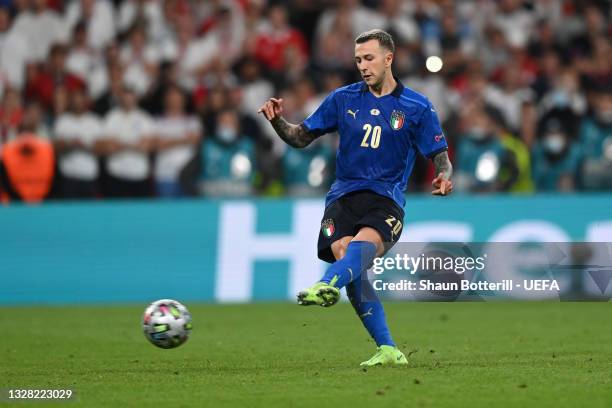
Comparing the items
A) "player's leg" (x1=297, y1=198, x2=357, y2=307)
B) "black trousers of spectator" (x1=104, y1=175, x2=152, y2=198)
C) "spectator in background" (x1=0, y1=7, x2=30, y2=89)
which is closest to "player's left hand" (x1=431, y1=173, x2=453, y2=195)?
"player's leg" (x1=297, y1=198, x2=357, y2=307)

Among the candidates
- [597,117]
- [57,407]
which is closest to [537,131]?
[597,117]

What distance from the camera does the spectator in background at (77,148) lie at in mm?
17719

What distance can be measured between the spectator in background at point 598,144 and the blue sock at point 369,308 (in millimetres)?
8861

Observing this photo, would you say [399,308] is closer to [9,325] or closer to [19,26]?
[9,325]

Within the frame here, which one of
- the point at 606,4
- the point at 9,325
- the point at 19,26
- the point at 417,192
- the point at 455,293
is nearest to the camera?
the point at 455,293

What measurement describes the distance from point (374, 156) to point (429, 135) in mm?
456

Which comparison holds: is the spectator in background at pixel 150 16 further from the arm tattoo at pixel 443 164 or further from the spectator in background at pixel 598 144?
the arm tattoo at pixel 443 164

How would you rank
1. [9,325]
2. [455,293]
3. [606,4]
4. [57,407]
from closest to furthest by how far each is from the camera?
[57,407], [455,293], [9,325], [606,4]

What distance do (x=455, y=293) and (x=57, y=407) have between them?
3.91 metres

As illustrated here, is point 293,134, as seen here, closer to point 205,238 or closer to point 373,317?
point 373,317

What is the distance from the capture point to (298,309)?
52.4 feet

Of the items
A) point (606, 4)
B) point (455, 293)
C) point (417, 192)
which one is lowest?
point (455, 293)

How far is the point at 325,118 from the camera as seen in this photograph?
1002 cm

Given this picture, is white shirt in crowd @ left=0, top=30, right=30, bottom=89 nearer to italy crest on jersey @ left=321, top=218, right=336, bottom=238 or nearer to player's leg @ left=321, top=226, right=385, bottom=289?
italy crest on jersey @ left=321, top=218, right=336, bottom=238
